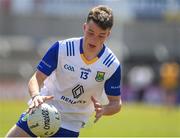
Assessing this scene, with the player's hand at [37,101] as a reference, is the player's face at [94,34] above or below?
above

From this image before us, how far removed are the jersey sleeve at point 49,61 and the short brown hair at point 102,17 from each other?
0.64 m

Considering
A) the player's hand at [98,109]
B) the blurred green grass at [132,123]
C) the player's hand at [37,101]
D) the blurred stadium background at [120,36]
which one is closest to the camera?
the player's hand at [37,101]

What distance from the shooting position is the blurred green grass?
22969 mm

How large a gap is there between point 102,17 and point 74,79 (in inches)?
37.6

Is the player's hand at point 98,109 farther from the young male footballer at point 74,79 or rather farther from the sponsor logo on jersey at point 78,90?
the sponsor logo on jersey at point 78,90

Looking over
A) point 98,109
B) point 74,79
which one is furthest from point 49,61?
point 98,109

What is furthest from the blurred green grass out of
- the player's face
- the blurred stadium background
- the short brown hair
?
the short brown hair

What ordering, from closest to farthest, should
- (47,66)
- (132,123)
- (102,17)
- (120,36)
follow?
(102,17), (47,66), (132,123), (120,36)

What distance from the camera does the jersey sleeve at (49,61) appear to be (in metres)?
10.4

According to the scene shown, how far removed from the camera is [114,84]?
34.5 feet

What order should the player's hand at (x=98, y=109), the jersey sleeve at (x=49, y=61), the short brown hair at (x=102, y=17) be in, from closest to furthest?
1. the player's hand at (x=98, y=109)
2. the short brown hair at (x=102, y=17)
3. the jersey sleeve at (x=49, y=61)

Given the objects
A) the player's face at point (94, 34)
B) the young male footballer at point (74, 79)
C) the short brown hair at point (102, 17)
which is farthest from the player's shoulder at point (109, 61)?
the short brown hair at point (102, 17)

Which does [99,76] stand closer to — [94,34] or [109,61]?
[109,61]

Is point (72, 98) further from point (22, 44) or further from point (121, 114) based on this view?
point (22, 44)
